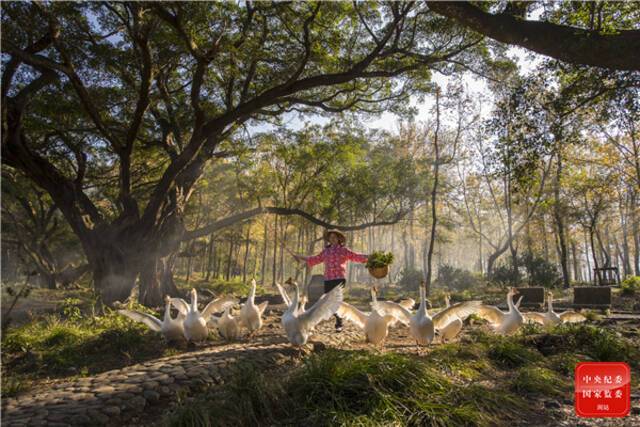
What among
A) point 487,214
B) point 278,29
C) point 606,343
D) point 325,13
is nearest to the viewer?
point 606,343

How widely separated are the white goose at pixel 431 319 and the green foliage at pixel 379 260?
31.8 inches

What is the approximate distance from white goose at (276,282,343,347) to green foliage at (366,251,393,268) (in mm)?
1558

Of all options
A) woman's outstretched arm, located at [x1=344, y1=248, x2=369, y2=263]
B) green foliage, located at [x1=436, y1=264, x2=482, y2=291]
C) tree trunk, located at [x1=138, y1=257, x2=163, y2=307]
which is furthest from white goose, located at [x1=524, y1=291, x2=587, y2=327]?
green foliage, located at [x1=436, y1=264, x2=482, y2=291]

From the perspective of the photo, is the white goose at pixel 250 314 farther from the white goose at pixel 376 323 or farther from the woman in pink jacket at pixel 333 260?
the white goose at pixel 376 323

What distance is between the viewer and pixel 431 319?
20.6 ft

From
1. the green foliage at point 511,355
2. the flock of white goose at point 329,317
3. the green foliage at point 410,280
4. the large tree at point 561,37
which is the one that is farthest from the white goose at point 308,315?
the green foliage at point 410,280

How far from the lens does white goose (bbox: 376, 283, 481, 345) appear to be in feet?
20.5

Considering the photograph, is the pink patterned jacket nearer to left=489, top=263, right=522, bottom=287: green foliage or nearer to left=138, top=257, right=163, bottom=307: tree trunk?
left=138, top=257, right=163, bottom=307: tree trunk

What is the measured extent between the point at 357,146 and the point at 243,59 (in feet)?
30.8

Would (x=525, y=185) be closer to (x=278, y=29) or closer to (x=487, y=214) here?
(x=278, y=29)

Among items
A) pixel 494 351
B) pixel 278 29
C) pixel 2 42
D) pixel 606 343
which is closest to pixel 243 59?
pixel 278 29

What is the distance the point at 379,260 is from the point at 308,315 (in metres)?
1.96

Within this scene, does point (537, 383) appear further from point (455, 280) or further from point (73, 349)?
point (455, 280)

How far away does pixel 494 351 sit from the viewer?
6.12 meters
